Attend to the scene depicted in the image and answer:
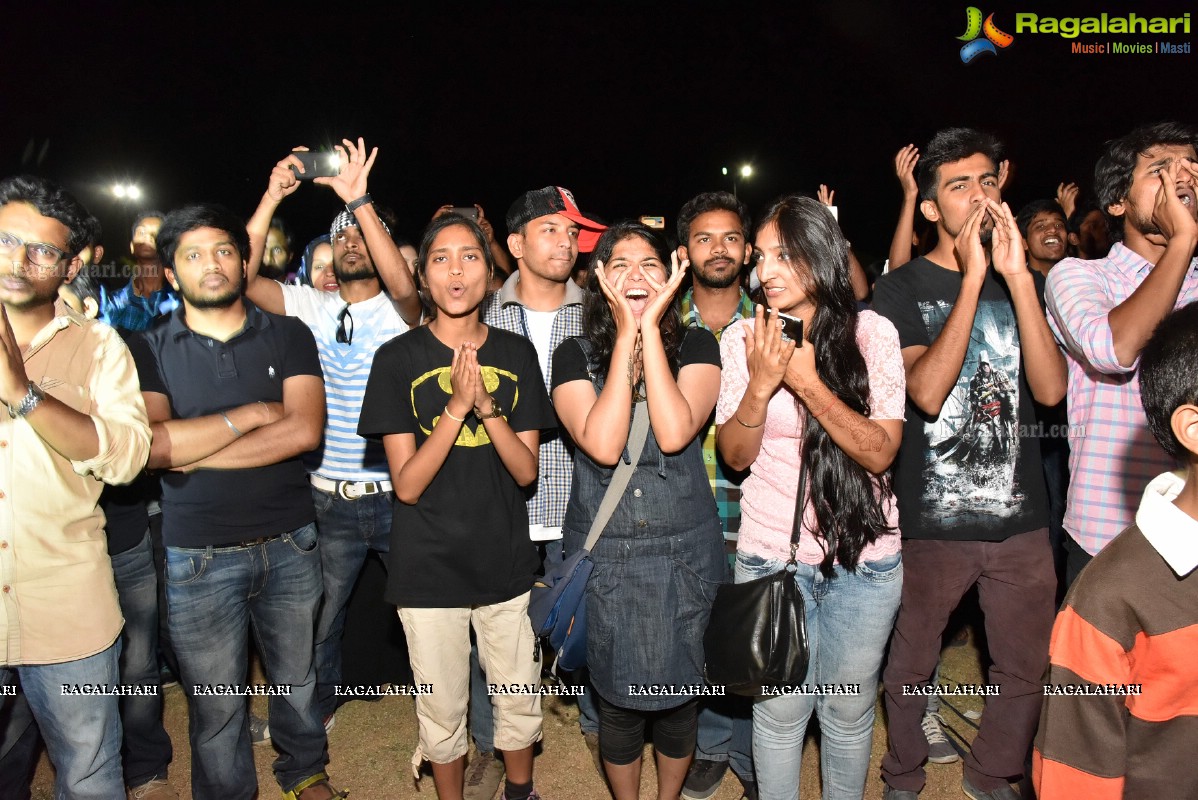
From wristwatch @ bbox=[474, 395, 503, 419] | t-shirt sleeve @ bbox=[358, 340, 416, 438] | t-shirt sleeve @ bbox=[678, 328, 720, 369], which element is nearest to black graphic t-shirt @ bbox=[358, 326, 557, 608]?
t-shirt sleeve @ bbox=[358, 340, 416, 438]

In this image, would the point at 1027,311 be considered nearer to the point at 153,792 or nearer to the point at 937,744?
the point at 937,744

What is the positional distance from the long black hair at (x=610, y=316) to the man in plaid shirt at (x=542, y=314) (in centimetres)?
50

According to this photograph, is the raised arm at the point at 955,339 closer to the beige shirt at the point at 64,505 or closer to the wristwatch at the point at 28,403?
the beige shirt at the point at 64,505

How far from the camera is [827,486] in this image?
8.00ft

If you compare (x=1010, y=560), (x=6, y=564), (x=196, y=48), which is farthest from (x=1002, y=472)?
(x=196, y=48)

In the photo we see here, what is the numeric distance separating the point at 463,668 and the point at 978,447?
7.11ft

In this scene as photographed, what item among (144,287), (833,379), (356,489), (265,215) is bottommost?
(356,489)

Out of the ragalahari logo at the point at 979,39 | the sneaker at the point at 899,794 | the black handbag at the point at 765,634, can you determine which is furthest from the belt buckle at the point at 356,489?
the ragalahari logo at the point at 979,39

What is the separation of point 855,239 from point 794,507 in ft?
44.4

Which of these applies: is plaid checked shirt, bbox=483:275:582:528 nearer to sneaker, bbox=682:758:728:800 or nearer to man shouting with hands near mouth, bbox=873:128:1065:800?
sneaker, bbox=682:758:728:800

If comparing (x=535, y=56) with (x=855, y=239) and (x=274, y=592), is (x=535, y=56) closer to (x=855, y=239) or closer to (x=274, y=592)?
(x=855, y=239)

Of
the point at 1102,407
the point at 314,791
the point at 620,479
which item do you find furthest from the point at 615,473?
the point at 314,791

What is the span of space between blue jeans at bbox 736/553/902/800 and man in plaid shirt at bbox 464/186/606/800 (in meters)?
1.00

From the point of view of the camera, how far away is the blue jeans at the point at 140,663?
292 centimetres
